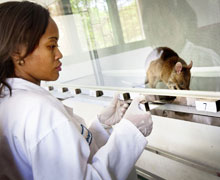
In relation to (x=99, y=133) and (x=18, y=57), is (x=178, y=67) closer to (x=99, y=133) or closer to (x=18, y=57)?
(x=99, y=133)

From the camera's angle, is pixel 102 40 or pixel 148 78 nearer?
pixel 148 78

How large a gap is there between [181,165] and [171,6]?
2.45ft

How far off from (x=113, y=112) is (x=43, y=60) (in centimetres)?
42

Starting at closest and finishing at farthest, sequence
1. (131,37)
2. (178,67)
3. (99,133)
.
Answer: (99,133), (178,67), (131,37)

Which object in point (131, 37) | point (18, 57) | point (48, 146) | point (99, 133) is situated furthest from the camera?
point (131, 37)

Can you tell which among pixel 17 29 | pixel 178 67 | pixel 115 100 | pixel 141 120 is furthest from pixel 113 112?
pixel 17 29

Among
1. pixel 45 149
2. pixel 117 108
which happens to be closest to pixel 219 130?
pixel 117 108

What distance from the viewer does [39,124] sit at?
48 cm

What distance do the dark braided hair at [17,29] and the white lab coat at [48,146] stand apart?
0.27ft

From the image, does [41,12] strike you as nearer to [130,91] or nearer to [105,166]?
[105,166]

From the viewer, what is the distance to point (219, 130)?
3.16 ft

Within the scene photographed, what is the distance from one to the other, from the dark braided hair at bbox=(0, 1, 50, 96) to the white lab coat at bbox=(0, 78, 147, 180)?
8cm

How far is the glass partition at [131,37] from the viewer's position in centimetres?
92

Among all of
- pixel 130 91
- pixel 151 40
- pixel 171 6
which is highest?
pixel 171 6
